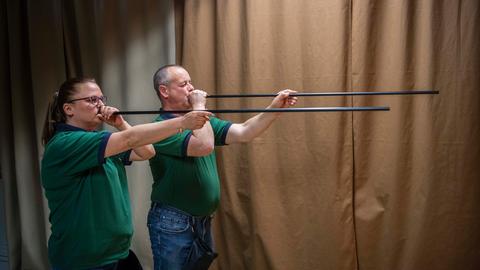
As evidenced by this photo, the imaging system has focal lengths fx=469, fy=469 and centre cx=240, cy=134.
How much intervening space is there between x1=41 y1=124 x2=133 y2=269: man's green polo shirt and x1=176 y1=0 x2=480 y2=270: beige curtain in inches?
52.2

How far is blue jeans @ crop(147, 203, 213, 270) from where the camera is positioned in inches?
78.8

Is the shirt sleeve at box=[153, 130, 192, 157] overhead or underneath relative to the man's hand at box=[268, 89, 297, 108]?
underneath

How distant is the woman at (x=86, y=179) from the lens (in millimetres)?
1630

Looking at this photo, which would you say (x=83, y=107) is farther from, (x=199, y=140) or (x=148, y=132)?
(x=199, y=140)

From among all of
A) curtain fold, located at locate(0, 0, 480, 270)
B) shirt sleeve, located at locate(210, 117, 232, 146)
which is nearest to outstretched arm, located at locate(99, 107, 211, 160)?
shirt sleeve, located at locate(210, 117, 232, 146)

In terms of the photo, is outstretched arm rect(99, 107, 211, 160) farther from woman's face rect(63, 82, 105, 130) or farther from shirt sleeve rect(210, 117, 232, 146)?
shirt sleeve rect(210, 117, 232, 146)

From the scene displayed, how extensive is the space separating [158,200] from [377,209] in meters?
1.35

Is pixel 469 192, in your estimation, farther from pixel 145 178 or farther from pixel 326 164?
pixel 145 178

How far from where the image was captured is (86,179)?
5.50ft

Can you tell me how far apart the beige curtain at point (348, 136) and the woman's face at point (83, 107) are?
124 centimetres

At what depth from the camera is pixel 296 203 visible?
287 centimetres

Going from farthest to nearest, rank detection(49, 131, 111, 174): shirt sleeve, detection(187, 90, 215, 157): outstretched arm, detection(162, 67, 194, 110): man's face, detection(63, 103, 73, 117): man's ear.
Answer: detection(162, 67, 194, 110): man's face < detection(187, 90, 215, 157): outstretched arm < detection(63, 103, 73, 117): man's ear < detection(49, 131, 111, 174): shirt sleeve

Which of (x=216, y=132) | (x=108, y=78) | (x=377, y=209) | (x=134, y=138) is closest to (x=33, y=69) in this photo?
(x=108, y=78)

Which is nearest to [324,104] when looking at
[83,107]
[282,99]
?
[282,99]
